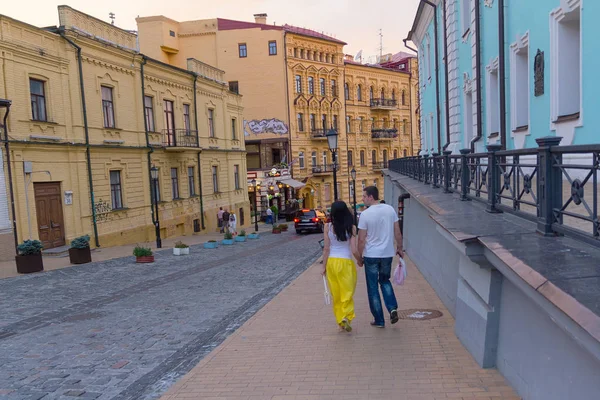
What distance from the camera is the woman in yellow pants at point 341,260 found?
622 cm

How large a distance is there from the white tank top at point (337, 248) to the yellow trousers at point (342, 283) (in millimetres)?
50

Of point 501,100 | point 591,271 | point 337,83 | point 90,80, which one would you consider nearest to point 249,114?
point 337,83

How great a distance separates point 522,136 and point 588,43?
348cm

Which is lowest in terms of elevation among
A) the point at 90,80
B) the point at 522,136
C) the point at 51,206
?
the point at 51,206

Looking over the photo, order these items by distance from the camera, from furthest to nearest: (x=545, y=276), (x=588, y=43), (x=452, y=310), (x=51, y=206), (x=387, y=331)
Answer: (x=51, y=206), (x=588, y=43), (x=452, y=310), (x=387, y=331), (x=545, y=276)

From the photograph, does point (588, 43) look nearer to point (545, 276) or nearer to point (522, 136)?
point (522, 136)

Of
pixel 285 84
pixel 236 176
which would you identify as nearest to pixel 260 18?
pixel 285 84

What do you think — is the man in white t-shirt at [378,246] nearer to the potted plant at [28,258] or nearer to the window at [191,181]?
the potted plant at [28,258]

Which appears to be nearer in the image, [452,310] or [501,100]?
[452,310]

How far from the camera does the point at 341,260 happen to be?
6.24 meters

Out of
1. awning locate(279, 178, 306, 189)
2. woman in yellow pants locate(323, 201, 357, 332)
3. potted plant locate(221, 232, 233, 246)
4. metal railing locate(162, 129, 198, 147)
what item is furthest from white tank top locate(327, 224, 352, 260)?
awning locate(279, 178, 306, 189)

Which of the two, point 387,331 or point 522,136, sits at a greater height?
point 522,136

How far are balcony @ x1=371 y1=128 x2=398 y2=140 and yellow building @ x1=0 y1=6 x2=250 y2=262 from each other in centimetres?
2644

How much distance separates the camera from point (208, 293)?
1097 cm
